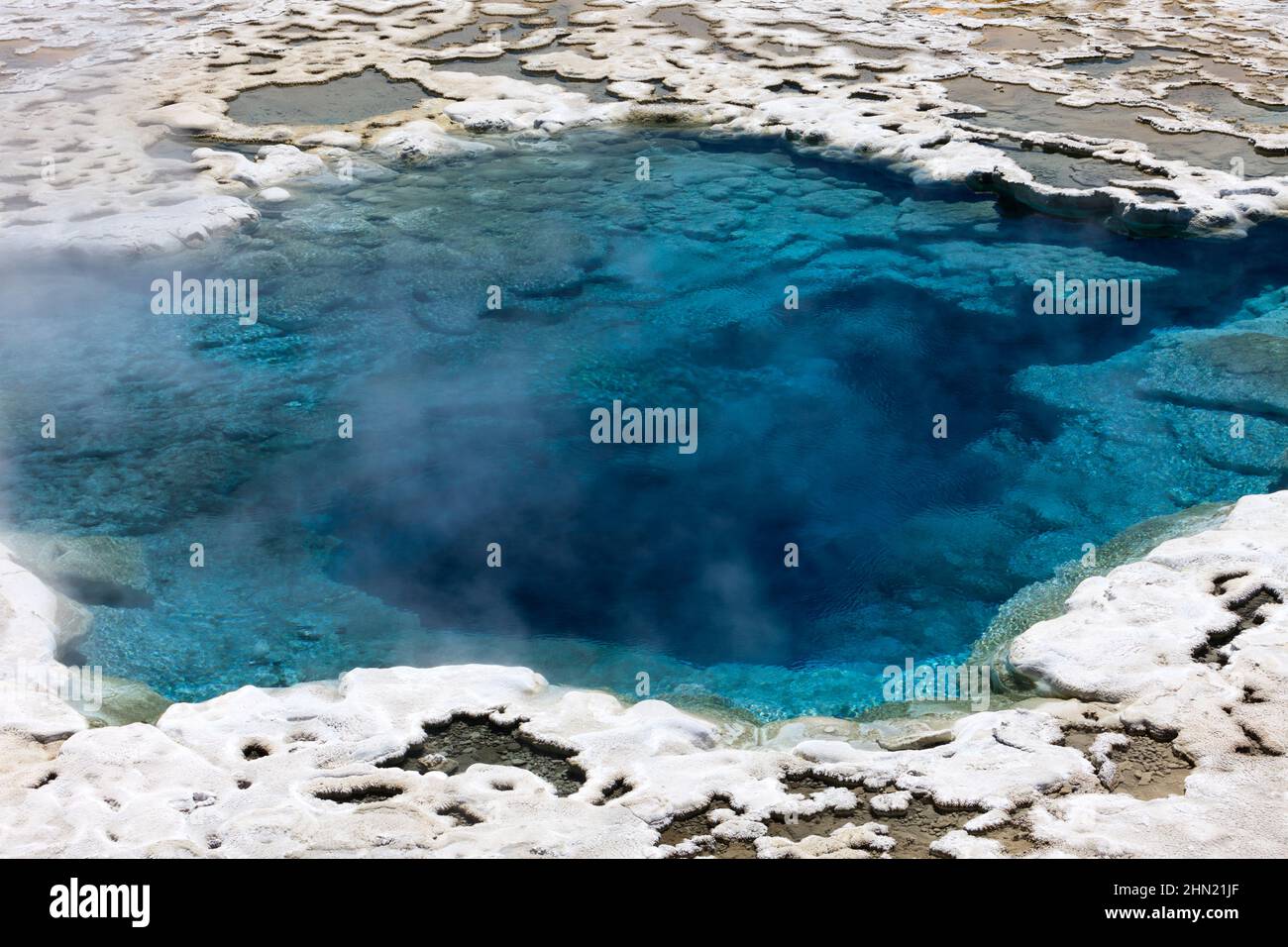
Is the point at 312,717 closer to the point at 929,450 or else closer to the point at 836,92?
the point at 929,450

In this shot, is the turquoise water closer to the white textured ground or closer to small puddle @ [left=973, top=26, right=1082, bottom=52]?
the white textured ground

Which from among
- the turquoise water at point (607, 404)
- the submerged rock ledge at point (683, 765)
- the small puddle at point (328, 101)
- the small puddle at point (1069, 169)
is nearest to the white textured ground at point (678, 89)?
the small puddle at point (1069, 169)

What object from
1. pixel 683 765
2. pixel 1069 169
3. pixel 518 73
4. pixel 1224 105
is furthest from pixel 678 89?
pixel 683 765

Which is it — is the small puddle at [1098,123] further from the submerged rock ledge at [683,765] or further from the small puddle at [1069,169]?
the submerged rock ledge at [683,765]

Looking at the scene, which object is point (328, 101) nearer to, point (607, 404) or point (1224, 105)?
point (607, 404)

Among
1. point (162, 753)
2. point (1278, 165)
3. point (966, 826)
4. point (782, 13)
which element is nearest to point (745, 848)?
point (966, 826)

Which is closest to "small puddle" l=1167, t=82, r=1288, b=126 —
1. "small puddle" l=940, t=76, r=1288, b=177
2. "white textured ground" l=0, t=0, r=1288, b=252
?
"white textured ground" l=0, t=0, r=1288, b=252
